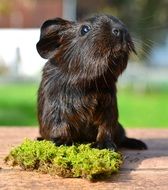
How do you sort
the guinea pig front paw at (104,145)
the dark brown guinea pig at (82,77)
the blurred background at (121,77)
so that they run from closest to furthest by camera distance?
the dark brown guinea pig at (82,77) → the guinea pig front paw at (104,145) → the blurred background at (121,77)

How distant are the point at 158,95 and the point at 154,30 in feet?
35.9

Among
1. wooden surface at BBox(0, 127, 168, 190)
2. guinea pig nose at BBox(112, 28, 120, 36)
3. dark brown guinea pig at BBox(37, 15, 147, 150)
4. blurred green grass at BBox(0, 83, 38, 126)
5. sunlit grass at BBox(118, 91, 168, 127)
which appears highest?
guinea pig nose at BBox(112, 28, 120, 36)

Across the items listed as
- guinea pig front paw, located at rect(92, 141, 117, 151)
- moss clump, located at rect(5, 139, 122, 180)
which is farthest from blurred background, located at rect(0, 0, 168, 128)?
moss clump, located at rect(5, 139, 122, 180)

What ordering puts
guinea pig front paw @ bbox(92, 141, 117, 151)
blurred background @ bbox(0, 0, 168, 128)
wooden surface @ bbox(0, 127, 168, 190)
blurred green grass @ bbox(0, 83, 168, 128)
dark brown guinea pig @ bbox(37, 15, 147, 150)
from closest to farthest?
wooden surface @ bbox(0, 127, 168, 190)
dark brown guinea pig @ bbox(37, 15, 147, 150)
guinea pig front paw @ bbox(92, 141, 117, 151)
blurred background @ bbox(0, 0, 168, 128)
blurred green grass @ bbox(0, 83, 168, 128)

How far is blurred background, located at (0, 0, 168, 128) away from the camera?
10.6 ft

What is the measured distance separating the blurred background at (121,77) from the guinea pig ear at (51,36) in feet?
0.67

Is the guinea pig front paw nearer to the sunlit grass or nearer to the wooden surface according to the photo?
the wooden surface

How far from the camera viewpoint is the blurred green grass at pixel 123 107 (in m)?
8.75

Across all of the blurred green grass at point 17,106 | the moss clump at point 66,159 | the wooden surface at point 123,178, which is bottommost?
the blurred green grass at point 17,106

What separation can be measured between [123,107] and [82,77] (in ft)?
26.3

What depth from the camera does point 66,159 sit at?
2.67m

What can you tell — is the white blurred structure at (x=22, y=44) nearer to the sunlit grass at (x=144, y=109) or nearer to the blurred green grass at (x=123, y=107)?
the blurred green grass at (x=123, y=107)

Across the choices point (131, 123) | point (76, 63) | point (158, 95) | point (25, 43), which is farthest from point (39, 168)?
point (158, 95)

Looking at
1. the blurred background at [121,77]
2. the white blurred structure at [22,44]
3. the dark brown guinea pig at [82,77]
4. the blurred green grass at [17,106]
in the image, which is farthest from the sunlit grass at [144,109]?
the dark brown guinea pig at [82,77]
